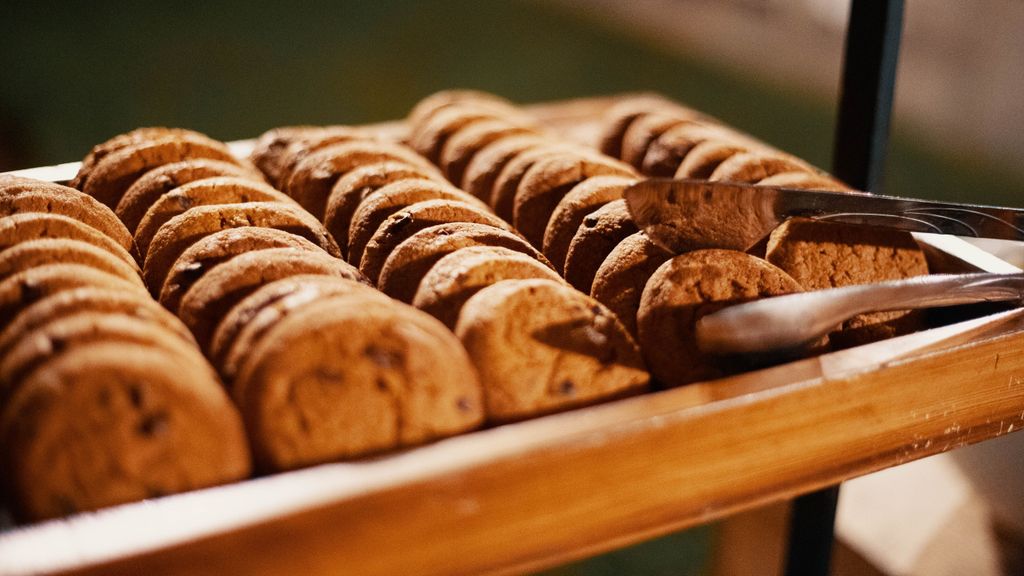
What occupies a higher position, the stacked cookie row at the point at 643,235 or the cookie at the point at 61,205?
the cookie at the point at 61,205

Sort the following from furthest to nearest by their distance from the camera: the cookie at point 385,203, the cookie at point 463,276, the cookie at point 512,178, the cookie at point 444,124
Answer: the cookie at point 444,124 < the cookie at point 512,178 < the cookie at point 385,203 < the cookie at point 463,276

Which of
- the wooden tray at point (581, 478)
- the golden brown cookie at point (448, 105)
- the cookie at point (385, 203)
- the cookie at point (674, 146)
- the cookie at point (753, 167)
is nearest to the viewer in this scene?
the wooden tray at point (581, 478)

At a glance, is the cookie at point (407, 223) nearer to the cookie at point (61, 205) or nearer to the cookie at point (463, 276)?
the cookie at point (463, 276)

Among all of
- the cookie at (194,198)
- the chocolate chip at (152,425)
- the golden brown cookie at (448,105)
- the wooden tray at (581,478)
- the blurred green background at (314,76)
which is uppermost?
the cookie at (194,198)

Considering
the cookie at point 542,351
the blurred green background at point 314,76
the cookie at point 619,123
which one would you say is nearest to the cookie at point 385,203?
the cookie at point 542,351

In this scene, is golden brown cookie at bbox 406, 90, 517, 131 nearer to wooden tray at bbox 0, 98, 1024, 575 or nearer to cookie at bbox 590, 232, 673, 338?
cookie at bbox 590, 232, 673, 338

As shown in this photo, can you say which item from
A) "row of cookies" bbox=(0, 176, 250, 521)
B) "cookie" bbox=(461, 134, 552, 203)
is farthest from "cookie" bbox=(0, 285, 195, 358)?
"cookie" bbox=(461, 134, 552, 203)

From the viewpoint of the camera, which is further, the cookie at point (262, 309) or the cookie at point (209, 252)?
the cookie at point (209, 252)
